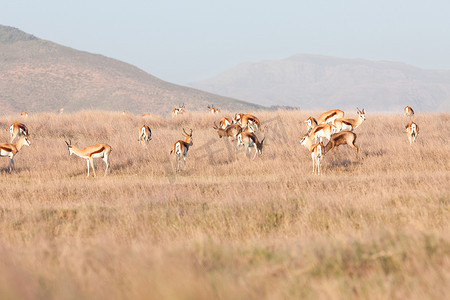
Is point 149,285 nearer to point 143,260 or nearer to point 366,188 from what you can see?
point 143,260

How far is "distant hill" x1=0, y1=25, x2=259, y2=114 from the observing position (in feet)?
307

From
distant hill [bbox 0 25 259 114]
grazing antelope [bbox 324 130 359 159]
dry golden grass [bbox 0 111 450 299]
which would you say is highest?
distant hill [bbox 0 25 259 114]

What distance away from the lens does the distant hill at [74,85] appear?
93475mm

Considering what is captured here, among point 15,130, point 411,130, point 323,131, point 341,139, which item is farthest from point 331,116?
point 15,130

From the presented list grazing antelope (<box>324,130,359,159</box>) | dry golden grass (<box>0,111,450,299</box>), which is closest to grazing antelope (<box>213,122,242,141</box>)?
dry golden grass (<box>0,111,450,299</box>)

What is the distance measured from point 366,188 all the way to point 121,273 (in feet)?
25.2

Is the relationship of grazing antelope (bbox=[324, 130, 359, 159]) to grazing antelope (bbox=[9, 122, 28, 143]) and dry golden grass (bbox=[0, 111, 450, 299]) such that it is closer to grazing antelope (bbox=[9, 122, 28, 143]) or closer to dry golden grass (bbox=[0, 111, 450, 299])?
dry golden grass (bbox=[0, 111, 450, 299])

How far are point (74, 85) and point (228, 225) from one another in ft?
329

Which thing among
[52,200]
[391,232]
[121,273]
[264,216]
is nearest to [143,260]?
[121,273]

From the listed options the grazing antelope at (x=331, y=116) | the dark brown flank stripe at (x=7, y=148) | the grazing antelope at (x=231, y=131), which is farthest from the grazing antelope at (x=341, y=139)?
the dark brown flank stripe at (x=7, y=148)

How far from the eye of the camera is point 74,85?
10244 cm

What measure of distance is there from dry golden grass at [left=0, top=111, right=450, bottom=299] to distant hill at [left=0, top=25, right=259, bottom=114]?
69535mm

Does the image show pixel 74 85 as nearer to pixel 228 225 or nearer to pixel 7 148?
pixel 7 148

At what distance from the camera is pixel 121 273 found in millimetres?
4699
